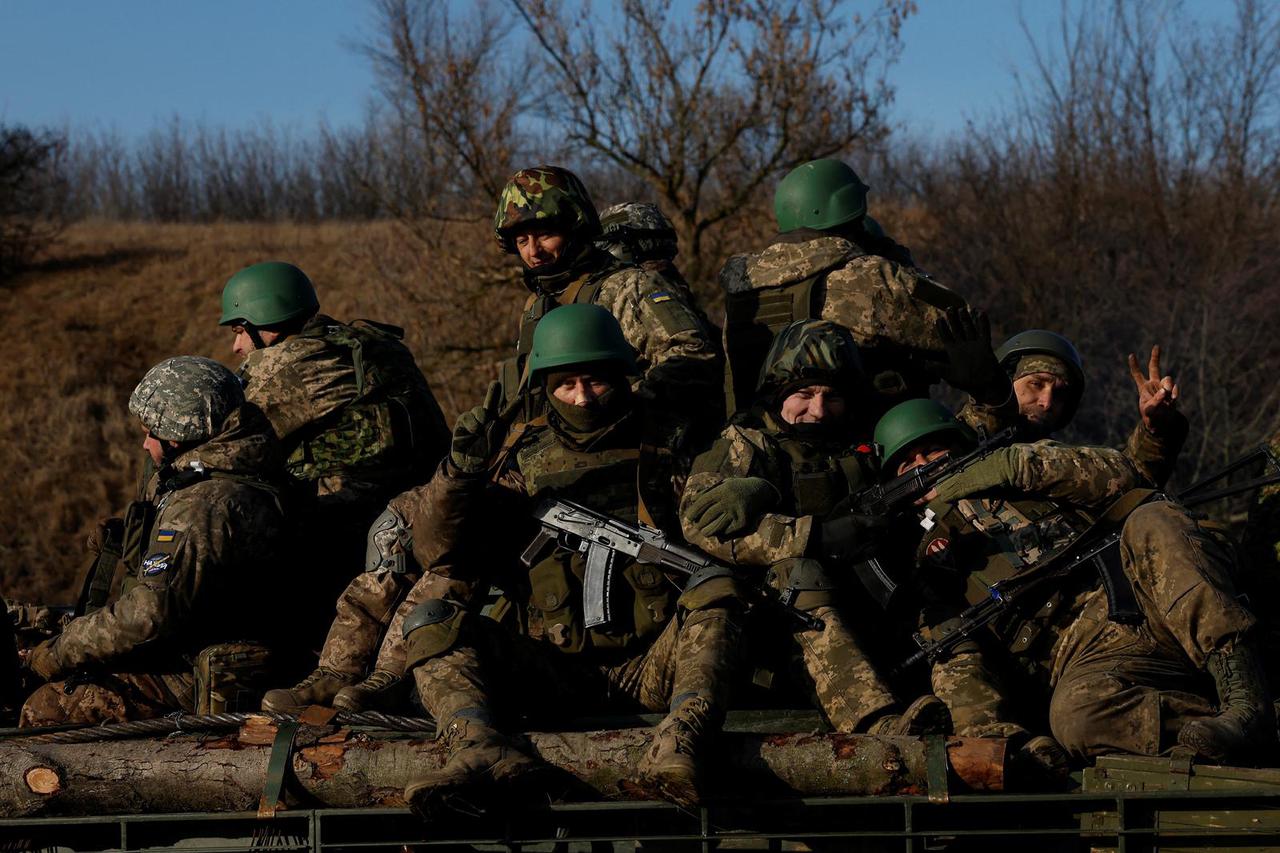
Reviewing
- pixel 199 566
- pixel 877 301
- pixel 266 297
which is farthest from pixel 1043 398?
pixel 266 297

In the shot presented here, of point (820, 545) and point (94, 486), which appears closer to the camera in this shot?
point (820, 545)

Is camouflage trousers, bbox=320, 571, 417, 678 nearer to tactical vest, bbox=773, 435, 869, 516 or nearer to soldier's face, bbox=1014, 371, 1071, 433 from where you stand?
tactical vest, bbox=773, 435, 869, 516

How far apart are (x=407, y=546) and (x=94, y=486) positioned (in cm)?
1880

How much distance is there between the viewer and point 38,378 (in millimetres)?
26578

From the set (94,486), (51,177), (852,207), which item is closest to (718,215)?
(94,486)

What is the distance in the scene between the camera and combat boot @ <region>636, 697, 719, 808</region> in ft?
15.5

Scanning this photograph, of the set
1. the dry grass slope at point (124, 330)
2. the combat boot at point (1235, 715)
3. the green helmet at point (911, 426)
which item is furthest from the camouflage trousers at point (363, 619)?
the dry grass slope at point (124, 330)

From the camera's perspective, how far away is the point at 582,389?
5969 millimetres

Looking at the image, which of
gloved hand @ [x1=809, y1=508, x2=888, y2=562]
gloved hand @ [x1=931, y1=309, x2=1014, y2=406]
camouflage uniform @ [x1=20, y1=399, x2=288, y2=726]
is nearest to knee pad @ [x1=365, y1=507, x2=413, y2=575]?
camouflage uniform @ [x1=20, y1=399, x2=288, y2=726]

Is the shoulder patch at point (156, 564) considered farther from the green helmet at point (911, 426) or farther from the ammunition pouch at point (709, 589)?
the green helmet at point (911, 426)

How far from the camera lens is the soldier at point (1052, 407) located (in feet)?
21.2

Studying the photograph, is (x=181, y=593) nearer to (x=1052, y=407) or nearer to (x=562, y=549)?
(x=562, y=549)

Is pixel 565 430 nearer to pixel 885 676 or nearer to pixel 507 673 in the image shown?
pixel 507 673

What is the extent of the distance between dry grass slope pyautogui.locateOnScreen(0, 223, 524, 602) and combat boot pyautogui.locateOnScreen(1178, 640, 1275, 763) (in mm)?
15257
